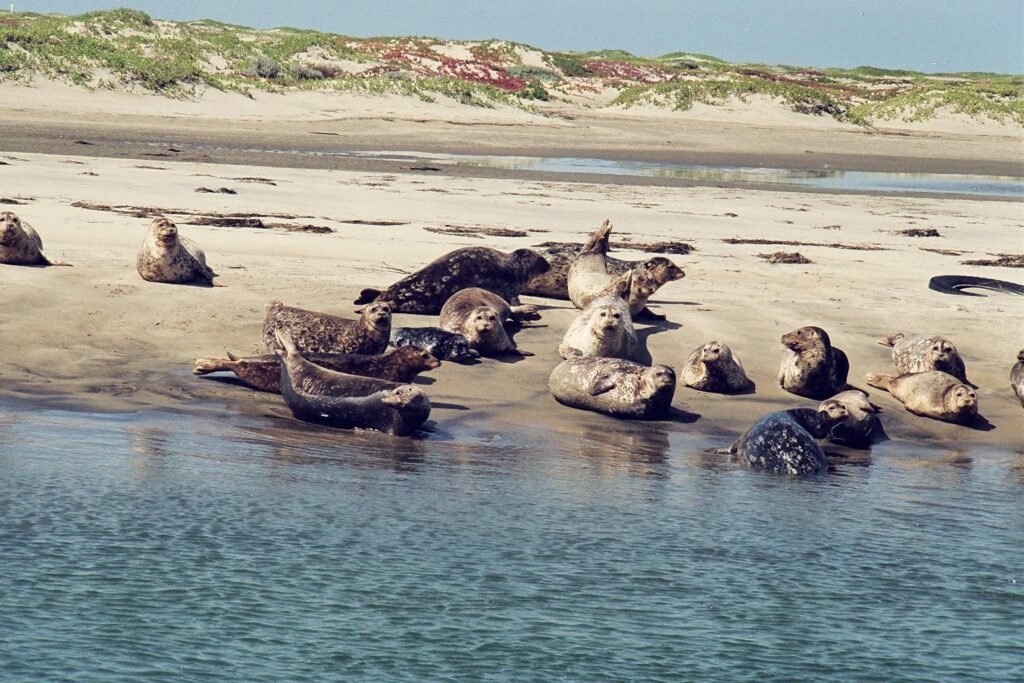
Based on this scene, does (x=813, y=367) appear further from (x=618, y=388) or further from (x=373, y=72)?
(x=373, y=72)

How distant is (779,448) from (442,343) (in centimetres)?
271

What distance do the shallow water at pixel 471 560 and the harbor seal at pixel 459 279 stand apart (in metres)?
3.18

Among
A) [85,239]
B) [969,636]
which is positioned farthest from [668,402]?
[85,239]

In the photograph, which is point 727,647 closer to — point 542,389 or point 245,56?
point 542,389

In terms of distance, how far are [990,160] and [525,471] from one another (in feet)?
110

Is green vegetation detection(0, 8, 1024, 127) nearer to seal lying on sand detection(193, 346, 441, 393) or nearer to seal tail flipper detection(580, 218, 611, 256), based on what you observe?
seal tail flipper detection(580, 218, 611, 256)

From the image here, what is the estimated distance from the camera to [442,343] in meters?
9.70

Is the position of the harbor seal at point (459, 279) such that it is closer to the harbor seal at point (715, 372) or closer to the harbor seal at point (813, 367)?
the harbor seal at point (715, 372)

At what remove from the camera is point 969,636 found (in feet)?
17.4

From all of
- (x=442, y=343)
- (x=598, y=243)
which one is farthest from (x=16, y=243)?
(x=598, y=243)

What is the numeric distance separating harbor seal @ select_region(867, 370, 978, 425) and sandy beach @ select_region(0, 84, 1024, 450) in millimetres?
90

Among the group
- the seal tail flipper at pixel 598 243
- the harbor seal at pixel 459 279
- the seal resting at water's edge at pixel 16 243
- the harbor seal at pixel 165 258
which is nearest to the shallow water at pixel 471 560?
the harbor seal at pixel 459 279

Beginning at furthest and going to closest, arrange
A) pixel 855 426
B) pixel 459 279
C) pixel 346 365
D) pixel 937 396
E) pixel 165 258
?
pixel 459 279
pixel 165 258
pixel 937 396
pixel 346 365
pixel 855 426

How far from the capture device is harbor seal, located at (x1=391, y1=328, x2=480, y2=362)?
966 cm
